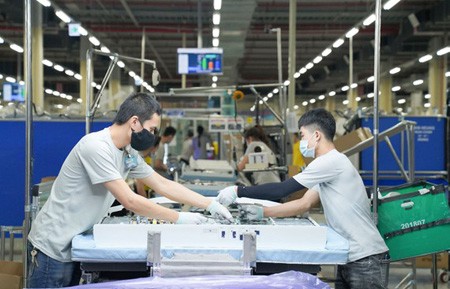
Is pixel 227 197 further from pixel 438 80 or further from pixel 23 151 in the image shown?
pixel 438 80

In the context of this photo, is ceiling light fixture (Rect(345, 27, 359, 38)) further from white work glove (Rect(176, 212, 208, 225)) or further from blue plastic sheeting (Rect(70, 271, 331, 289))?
blue plastic sheeting (Rect(70, 271, 331, 289))

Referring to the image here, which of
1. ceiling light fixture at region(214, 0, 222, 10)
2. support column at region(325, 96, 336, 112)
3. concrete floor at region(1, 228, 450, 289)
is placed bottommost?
concrete floor at region(1, 228, 450, 289)

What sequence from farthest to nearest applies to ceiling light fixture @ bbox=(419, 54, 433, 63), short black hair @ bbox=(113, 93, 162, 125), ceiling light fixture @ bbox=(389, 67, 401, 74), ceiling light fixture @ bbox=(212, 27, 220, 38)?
ceiling light fixture @ bbox=(389, 67, 401, 74) < ceiling light fixture @ bbox=(419, 54, 433, 63) < ceiling light fixture @ bbox=(212, 27, 220, 38) < short black hair @ bbox=(113, 93, 162, 125)

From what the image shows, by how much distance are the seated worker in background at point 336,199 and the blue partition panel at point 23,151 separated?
150 inches

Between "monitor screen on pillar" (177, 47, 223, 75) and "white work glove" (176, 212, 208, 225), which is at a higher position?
"monitor screen on pillar" (177, 47, 223, 75)

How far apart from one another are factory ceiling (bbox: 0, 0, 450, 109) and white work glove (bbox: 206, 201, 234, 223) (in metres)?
8.91

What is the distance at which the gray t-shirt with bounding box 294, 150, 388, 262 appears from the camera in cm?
346

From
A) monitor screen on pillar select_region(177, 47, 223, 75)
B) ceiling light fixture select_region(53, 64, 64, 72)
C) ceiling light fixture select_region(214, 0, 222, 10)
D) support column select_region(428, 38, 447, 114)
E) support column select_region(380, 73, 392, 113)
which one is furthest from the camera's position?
support column select_region(380, 73, 392, 113)

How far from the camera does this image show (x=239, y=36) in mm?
15828

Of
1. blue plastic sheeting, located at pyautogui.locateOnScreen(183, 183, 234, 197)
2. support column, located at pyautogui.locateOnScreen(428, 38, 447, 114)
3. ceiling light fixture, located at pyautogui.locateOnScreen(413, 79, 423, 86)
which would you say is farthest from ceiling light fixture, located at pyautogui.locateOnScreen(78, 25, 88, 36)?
ceiling light fixture, located at pyautogui.locateOnScreen(413, 79, 423, 86)

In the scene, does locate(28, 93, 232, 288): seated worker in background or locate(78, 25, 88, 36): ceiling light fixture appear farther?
locate(78, 25, 88, 36): ceiling light fixture

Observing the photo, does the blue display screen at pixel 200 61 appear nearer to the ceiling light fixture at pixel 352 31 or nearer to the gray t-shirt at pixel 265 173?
the ceiling light fixture at pixel 352 31

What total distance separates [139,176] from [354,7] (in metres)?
12.4

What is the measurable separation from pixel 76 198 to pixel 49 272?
35 centimetres
